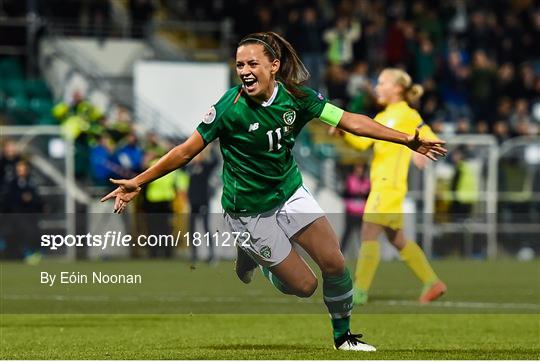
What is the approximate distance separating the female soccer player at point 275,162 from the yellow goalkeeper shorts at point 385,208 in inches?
166

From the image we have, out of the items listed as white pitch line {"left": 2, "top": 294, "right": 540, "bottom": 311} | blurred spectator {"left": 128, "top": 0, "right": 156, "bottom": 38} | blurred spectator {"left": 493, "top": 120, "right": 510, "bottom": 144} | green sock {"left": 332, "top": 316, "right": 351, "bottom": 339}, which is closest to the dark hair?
green sock {"left": 332, "top": 316, "right": 351, "bottom": 339}

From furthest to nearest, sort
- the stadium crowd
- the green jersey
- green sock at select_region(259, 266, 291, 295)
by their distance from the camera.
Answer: the stadium crowd < green sock at select_region(259, 266, 291, 295) < the green jersey

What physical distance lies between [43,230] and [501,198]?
908 cm

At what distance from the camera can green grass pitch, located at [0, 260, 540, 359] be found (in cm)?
1101

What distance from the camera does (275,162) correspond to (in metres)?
10.3

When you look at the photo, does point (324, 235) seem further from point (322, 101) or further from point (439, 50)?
point (439, 50)

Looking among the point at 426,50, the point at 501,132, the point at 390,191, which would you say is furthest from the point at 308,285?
the point at 426,50

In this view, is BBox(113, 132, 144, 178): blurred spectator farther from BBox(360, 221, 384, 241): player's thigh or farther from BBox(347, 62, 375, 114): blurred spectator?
BBox(360, 221, 384, 241): player's thigh

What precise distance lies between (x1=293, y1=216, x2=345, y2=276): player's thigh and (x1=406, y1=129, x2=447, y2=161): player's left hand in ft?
3.24

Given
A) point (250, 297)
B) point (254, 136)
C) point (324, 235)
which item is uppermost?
point (254, 136)

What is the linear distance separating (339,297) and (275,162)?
1.09 metres

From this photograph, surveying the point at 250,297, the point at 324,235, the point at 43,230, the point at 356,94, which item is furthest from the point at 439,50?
the point at 324,235

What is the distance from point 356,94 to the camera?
28.6 m

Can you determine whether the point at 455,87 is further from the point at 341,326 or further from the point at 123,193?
the point at 123,193
